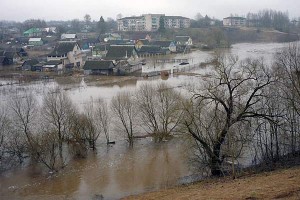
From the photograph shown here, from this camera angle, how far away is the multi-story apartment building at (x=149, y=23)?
86.2m

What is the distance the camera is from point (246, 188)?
29.8ft

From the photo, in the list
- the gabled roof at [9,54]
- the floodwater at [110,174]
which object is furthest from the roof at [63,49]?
the floodwater at [110,174]

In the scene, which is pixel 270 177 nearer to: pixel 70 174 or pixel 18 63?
pixel 70 174

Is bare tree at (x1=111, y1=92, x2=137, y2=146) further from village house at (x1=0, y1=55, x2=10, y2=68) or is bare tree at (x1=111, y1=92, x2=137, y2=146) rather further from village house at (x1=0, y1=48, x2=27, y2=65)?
village house at (x1=0, y1=48, x2=27, y2=65)

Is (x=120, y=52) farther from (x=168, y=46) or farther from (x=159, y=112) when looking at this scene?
(x=159, y=112)

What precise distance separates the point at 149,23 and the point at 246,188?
7950 cm

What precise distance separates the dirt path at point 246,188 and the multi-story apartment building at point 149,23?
76.7 m

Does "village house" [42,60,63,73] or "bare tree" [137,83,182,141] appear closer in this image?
"bare tree" [137,83,182,141]

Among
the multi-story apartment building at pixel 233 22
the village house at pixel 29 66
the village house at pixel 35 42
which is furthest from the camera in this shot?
the multi-story apartment building at pixel 233 22

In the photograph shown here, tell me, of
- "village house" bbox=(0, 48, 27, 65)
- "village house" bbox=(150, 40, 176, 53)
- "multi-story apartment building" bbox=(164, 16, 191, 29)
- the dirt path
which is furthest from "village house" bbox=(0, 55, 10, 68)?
"multi-story apartment building" bbox=(164, 16, 191, 29)

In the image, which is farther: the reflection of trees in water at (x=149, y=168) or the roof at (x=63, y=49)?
the roof at (x=63, y=49)

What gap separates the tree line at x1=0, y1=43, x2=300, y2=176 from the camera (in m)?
12.3

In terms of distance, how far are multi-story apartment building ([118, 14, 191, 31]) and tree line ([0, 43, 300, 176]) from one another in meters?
68.0

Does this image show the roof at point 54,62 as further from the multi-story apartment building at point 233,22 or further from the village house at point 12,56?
the multi-story apartment building at point 233,22
